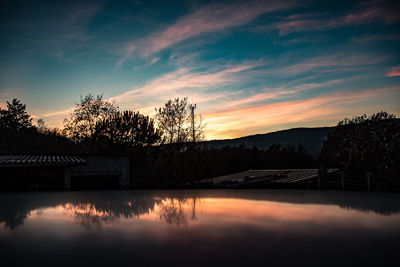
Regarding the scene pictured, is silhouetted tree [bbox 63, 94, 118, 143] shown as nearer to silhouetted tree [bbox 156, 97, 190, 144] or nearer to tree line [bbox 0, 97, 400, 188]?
tree line [bbox 0, 97, 400, 188]

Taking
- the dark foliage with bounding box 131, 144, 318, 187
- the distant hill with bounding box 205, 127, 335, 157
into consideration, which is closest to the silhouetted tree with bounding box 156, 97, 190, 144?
the dark foliage with bounding box 131, 144, 318, 187

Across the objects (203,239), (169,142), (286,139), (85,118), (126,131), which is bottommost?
(203,239)

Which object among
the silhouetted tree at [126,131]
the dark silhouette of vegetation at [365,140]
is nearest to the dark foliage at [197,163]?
the silhouetted tree at [126,131]

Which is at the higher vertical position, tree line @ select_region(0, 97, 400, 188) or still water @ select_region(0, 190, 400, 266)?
tree line @ select_region(0, 97, 400, 188)

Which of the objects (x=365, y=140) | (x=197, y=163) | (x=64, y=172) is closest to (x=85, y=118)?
(x=64, y=172)

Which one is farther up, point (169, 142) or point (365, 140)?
point (169, 142)

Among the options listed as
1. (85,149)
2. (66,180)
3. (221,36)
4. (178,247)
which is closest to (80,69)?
(66,180)

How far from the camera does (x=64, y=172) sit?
1697 cm

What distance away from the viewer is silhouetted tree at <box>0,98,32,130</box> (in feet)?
139

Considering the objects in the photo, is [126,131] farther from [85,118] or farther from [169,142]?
[169,142]

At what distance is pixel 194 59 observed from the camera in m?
16.8

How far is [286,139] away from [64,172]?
41.7m

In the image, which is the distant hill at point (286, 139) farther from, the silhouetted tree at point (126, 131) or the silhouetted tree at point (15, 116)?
the silhouetted tree at point (15, 116)

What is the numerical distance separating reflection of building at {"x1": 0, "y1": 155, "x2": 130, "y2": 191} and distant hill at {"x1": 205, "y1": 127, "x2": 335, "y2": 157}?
31.2 metres
